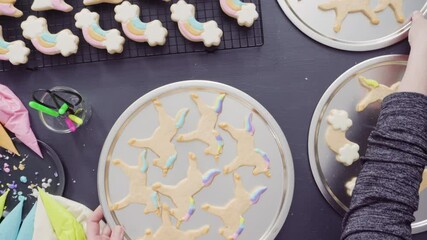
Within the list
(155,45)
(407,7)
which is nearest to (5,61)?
(155,45)

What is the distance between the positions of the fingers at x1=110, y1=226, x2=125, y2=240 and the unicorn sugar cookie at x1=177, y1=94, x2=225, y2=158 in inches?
8.5

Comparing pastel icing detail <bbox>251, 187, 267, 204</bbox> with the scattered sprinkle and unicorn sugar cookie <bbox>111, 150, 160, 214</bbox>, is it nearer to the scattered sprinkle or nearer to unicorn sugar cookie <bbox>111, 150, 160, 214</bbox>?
unicorn sugar cookie <bbox>111, 150, 160, 214</bbox>

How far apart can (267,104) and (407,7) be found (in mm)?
354

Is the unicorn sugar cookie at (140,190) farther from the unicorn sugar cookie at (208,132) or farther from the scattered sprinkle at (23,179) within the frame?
the scattered sprinkle at (23,179)

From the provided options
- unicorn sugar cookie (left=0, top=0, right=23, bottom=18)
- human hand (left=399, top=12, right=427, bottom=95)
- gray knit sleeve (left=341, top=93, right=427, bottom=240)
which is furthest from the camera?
unicorn sugar cookie (left=0, top=0, right=23, bottom=18)

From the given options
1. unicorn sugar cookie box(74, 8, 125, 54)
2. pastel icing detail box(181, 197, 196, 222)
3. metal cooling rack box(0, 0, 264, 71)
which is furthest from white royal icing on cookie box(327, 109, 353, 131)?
unicorn sugar cookie box(74, 8, 125, 54)

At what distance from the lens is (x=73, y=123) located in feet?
3.04

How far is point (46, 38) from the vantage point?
2.98 feet

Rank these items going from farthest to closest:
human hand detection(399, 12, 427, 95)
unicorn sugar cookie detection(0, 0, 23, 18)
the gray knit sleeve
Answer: unicorn sugar cookie detection(0, 0, 23, 18), human hand detection(399, 12, 427, 95), the gray knit sleeve

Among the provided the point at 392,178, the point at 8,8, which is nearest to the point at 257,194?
the point at 392,178

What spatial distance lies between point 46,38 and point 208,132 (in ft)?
1.26

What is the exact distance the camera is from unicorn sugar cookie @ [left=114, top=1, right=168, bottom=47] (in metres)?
0.90

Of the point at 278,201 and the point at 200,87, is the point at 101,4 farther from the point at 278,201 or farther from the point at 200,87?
the point at 278,201

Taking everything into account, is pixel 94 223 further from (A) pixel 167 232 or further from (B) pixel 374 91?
(B) pixel 374 91
